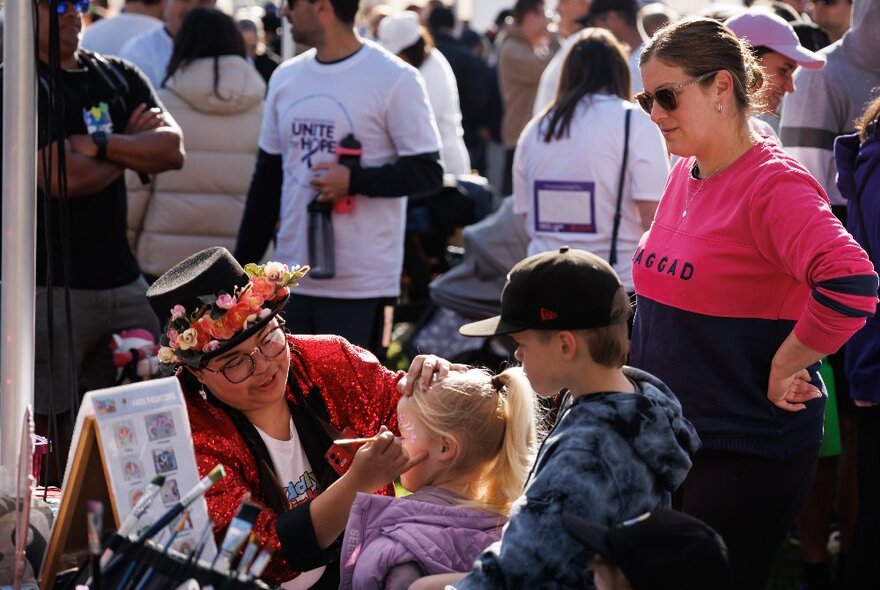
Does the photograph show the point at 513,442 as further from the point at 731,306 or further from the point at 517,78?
the point at 517,78

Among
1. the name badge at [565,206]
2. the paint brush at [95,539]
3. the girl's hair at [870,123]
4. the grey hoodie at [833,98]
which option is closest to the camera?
the paint brush at [95,539]

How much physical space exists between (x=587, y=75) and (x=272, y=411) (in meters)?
2.38

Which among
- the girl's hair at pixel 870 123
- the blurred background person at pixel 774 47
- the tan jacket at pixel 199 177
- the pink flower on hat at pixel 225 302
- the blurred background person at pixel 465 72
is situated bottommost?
the blurred background person at pixel 465 72

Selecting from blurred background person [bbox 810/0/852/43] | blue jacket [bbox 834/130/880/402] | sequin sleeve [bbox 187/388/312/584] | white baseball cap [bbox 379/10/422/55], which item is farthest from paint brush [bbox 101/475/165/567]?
white baseball cap [bbox 379/10/422/55]

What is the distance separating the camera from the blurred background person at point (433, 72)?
25.2 feet

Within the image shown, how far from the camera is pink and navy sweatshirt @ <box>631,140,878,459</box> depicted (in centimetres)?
266

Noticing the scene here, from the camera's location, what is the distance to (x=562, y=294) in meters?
2.16

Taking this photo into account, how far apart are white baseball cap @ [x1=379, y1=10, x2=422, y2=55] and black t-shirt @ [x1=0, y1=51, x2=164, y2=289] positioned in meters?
3.45

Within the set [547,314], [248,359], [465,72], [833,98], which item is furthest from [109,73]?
[465,72]

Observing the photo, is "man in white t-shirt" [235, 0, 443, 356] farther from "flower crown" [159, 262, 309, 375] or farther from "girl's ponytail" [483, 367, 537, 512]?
"girl's ponytail" [483, 367, 537, 512]

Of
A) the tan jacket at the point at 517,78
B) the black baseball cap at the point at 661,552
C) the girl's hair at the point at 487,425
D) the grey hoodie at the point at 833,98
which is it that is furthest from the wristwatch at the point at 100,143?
the tan jacket at the point at 517,78

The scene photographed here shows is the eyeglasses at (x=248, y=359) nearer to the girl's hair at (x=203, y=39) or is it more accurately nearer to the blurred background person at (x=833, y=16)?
the girl's hair at (x=203, y=39)

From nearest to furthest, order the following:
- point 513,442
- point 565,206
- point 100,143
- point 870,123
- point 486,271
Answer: point 513,442 < point 870,123 < point 100,143 < point 565,206 < point 486,271

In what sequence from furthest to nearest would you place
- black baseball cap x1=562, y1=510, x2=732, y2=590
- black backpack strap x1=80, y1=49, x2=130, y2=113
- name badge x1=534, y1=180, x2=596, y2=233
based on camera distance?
1. name badge x1=534, y1=180, x2=596, y2=233
2. black backpack strap x1=80, y1=49, x2=130, y2=113
3. black baseball cap x1=562, y1=510, x2=732, y2=590
